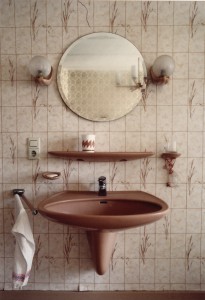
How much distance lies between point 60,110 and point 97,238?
0.77m

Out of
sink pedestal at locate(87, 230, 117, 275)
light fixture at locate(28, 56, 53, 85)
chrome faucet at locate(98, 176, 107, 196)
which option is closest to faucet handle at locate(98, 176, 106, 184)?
chrome faucet at locate(98, 176, 107, 196)

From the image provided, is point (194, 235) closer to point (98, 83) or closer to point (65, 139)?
point (65, 139)

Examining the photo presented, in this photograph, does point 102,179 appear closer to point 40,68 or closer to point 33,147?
point 33,147

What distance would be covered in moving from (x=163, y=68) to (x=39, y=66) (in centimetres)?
69

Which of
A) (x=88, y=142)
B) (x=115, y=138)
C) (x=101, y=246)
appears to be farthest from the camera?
(x=115, y=138)

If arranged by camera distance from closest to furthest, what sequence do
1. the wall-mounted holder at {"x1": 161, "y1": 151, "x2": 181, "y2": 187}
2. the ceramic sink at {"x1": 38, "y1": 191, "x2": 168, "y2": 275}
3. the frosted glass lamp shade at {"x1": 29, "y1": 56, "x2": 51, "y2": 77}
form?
the ceramic sink at {"x1": 38, "y1": 191, "x2": 168, "y2": 275}, the frosted glass lamp shade at {"x1": 29, "y1": 56, "x2": 51, "y2": 77}, the wall-mounted holder at {"x1": 161, "y1": 151, "x2": 181, "y2": 187}

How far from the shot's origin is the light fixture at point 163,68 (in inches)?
51.8

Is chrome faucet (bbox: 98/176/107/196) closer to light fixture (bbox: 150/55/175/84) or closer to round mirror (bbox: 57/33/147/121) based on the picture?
round mirror (bbox: 57/33/147/121)

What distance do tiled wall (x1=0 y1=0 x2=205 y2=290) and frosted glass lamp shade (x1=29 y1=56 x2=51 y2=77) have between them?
→ 0.41 feet

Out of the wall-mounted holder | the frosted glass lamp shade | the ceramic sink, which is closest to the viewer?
the ceramic sink

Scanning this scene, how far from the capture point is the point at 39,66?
51.5 inches

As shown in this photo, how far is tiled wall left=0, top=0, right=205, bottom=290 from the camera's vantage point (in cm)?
143

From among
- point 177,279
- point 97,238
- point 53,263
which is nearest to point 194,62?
point 97,238

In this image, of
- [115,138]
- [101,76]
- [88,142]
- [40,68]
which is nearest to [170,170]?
[115,138]
